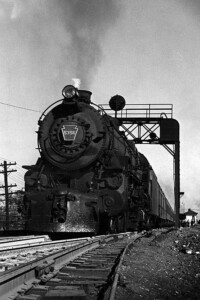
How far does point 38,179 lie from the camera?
38.7 ft

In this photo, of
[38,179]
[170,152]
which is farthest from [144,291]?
[170,152]

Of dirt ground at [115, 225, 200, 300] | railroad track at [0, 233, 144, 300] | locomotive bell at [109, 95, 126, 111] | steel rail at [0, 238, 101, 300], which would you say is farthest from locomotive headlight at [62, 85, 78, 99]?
locomotive bell at [109, 95, 126, 111]

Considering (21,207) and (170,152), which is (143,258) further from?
(170,152)

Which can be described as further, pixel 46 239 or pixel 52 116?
pixel 52 116

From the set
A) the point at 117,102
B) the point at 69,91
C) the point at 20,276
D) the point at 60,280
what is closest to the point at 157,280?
the point at 60,280

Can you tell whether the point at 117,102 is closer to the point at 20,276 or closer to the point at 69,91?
the point at 69,91

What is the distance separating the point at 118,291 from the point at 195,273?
2.56 meters

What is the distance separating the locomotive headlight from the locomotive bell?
31.7 feet

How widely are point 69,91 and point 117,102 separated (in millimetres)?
9736

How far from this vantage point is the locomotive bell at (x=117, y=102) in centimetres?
2170

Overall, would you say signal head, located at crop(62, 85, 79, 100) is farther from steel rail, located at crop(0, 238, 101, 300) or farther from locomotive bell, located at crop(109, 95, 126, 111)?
locomotive bell, located at crop(109, 95, 126, 111)

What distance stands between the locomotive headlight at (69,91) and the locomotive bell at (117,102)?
9666mm

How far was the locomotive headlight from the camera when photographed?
39.6 ft

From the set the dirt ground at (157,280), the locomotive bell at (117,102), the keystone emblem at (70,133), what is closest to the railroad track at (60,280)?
the dirt ground at (157,280)
